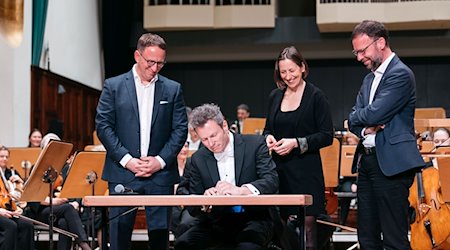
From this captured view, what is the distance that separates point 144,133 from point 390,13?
27.6 ft

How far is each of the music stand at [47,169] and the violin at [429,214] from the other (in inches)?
91.8

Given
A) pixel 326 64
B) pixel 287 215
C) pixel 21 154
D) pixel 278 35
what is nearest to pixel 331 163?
pixel 287 215

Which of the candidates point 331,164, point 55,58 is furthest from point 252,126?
point 331,164

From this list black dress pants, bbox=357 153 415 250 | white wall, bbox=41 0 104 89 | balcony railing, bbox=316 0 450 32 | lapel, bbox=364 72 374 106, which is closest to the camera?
black dress pants, bbox=357 153 415 250

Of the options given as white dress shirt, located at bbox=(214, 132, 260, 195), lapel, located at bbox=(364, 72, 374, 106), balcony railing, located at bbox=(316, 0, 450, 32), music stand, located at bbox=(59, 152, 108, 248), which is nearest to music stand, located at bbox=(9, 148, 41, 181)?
music stand, located at bbox=(59, 152, 108, 248)

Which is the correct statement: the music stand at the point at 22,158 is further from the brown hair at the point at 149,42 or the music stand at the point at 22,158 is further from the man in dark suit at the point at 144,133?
the brown hair at the point at 149,42

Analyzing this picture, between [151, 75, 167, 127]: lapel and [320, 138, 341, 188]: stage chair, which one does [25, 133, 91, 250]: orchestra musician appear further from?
[151, 75, 167, 127]: lapel

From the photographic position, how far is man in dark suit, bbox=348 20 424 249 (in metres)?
3.38

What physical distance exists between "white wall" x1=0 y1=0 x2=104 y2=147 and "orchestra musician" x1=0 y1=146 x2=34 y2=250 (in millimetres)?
2841

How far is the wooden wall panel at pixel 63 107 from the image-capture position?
30.6 ft

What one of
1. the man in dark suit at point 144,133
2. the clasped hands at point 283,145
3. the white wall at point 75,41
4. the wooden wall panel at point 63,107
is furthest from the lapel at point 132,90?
the white wall at point 75,41

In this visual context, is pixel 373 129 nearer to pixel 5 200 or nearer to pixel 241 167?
pixel 241 167

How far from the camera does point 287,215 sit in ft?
13.5

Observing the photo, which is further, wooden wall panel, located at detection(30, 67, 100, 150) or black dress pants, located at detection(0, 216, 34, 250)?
wooden wall panel, located at detection(30, 67, 100, 150)
